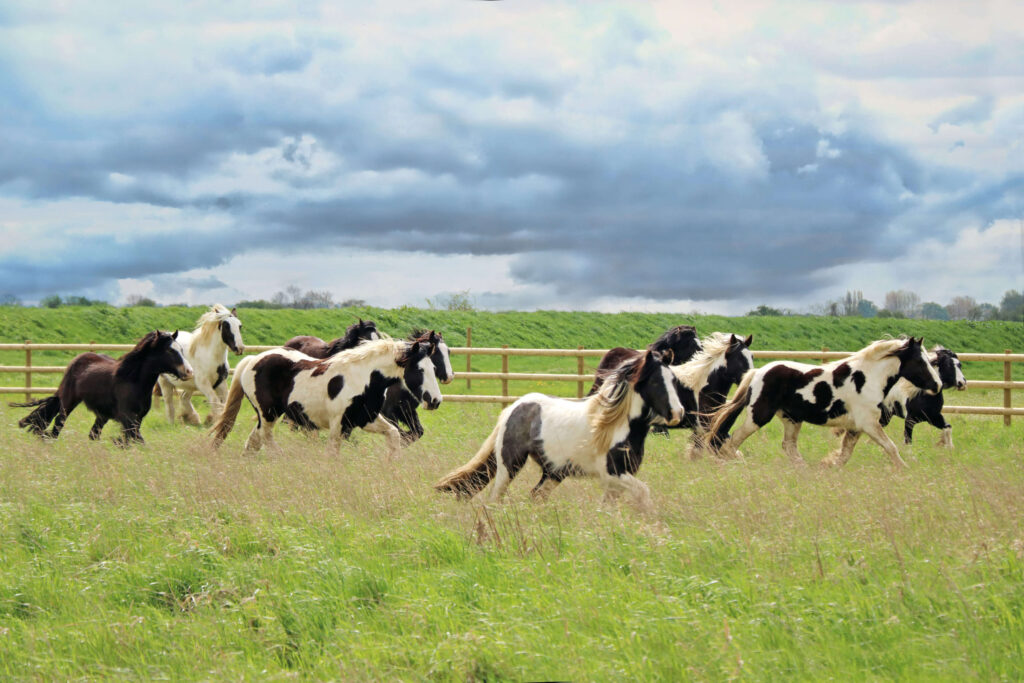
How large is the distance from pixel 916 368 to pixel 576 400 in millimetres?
4430

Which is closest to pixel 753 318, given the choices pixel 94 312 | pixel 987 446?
pixel 94 312

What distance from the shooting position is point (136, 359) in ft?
34.4

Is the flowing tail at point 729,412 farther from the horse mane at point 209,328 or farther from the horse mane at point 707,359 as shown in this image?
the horse mane at point 209,328

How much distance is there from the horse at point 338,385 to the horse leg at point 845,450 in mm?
3939

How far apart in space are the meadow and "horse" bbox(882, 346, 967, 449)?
8.15ft

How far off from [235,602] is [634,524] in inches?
87.4

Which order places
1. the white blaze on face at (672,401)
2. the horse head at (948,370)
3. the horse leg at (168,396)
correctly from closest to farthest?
1. the white blaze on face at (672,401)
2. the horse head at (948,370)
3. the horse leg at (168,396)

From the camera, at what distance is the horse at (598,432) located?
6.11m

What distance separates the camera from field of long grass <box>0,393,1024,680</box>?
12.6ft

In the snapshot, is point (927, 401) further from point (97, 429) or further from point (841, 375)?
point (97, 429)

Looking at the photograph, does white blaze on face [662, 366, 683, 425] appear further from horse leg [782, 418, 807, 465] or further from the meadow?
horse leg [782, 418, 807, 465]

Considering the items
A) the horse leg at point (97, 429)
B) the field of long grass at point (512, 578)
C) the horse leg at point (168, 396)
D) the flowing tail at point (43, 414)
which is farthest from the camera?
the horse leg at point (168, 396)

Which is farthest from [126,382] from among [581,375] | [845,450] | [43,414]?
[581,375]

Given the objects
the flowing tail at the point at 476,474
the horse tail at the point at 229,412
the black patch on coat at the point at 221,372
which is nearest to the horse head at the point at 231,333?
the black patch on coat at the point at 221,372
